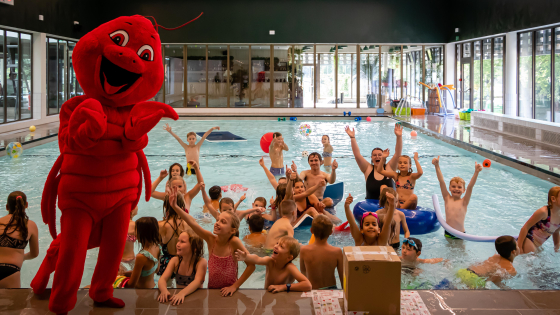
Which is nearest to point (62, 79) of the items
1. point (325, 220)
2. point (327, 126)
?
point (327, 126)

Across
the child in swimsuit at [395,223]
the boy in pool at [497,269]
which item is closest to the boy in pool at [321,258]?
the child in swimsuit at [395,223]

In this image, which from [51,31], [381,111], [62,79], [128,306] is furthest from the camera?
[381,111]

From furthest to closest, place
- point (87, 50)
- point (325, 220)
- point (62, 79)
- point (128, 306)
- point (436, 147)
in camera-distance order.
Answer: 1. point (62, 79)
2. point (436, 147)
3. point (325, 220)
4. point (128, 306)
5. point (87, 50)

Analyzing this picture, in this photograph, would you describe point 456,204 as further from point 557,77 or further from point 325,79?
point 325,79

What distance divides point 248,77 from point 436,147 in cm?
1206

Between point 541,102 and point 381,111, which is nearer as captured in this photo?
point 541,102

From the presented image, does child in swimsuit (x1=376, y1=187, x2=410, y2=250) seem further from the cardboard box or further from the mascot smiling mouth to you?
the mascot smiling mouth

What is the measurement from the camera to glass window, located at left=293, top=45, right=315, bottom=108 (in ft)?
74.3

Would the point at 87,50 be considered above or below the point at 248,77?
below

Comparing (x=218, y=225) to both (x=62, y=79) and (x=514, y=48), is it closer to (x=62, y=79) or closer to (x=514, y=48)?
(x=514, y=48)

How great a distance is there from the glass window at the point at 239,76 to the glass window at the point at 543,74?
12.1m

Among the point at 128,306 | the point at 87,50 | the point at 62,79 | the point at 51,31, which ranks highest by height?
the point at 51,31

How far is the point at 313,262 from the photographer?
366 centimetres

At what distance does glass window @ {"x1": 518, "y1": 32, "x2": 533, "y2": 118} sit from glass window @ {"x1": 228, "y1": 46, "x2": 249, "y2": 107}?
37.6 feet
